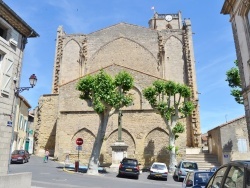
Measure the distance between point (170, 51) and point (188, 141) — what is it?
14672 mm

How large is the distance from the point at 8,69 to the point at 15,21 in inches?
89.9

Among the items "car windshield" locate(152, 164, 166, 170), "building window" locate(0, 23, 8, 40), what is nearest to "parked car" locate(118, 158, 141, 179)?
"car windshield" locate(152, 164, 166, 170)

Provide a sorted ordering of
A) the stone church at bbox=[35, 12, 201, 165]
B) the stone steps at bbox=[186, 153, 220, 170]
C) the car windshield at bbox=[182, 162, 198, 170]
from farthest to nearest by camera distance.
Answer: the stone church at bbox=[35, 12, 201, 165], the stone steps at bbox=[186, 153, 220, 170], the car windshield at bbox=[182, 162, 198, 170]

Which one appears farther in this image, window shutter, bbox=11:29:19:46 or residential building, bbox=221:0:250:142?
residential building, bbox=221:0:250:142

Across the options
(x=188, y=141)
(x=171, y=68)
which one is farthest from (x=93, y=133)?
(x=171, y=68)

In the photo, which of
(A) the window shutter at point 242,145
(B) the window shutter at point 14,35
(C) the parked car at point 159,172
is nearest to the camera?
(B) the window shutter at point 14,35

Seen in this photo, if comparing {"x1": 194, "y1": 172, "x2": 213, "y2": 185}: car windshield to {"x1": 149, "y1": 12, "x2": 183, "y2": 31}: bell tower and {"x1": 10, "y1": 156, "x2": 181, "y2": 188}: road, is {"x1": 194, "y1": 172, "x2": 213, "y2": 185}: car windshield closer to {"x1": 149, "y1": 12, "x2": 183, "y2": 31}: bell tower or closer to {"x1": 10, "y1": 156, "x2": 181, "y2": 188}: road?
{"x1": 10, "y1": 156, "x2": 181, "y2": 188}: road

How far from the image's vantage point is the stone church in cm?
2741

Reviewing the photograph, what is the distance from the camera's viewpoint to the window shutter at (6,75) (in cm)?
1035

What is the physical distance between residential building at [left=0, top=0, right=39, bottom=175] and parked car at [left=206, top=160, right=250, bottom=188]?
8992mm

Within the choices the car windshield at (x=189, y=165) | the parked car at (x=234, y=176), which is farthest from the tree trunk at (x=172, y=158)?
the parked car at (x=234, y=176)

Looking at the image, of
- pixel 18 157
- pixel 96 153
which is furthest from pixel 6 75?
pixel 18 157

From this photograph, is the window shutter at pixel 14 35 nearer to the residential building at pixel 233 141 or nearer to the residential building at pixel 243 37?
the residential building at pixel 243 37

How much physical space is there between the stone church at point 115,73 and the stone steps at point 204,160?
131 cm
